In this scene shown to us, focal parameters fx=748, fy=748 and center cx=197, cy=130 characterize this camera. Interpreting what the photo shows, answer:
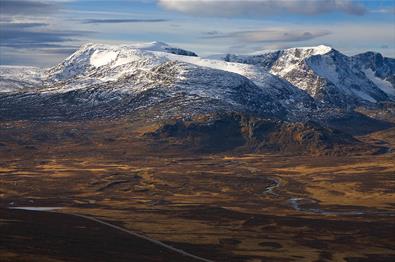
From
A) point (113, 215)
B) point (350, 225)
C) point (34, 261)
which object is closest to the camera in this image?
point (34, 261)

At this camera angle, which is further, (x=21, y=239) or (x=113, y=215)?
(x=113, y=215)

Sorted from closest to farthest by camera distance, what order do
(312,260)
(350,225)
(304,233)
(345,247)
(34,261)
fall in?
(34,261)
(312,260)
(345,247)
(304,233)
(350,225)

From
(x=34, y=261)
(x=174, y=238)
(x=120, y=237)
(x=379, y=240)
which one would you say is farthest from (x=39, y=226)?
(x=379, y=240)

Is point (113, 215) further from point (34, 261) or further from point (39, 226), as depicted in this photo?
point (34, 261)

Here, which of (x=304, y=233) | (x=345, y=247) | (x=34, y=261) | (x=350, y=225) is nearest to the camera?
(x=34, y=261)

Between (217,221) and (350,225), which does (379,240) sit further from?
(217,221)

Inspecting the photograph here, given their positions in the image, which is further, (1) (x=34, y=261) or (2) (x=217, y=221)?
(2) (x=217, y=221)

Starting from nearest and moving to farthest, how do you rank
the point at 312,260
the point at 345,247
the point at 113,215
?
the point at 312,260 < the point at 345,247 < the point at 113,215

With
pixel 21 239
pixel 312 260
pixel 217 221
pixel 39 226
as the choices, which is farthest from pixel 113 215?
pixel 312 260
